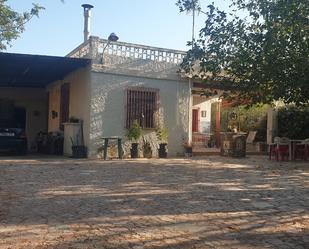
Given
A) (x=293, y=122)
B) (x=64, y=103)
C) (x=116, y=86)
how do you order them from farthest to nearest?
(x=293, y=122) < (x=64, y=103) < (x=116, y=86)

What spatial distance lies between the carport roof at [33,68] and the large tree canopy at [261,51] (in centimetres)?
415

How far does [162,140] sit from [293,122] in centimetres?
636

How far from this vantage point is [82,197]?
7.17 metres

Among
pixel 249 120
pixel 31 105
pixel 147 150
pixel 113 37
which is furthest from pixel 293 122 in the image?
pixel 31 105

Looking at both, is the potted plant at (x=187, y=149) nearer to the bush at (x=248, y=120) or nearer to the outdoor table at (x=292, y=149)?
the outdoor table at (x=292, y=149)

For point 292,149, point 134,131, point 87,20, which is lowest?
point 292,149

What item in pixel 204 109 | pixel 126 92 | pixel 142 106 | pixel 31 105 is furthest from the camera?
pixel 204 109

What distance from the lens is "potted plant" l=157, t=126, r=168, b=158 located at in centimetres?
1619

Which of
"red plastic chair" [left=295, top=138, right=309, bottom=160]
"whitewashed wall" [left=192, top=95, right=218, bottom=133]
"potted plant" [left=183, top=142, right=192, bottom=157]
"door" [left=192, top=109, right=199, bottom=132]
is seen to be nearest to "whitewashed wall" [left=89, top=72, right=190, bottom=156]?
"potted plant" [left=183, top=142, right=192, bottom=157]

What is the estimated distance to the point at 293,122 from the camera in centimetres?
1933

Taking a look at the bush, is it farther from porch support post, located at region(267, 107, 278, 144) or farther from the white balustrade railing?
the white balustrade railing

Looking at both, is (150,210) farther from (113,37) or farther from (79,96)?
(79,96)

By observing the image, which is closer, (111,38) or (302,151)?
(111,38)

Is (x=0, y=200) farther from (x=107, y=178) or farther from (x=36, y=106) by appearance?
(x=36, y=106)
